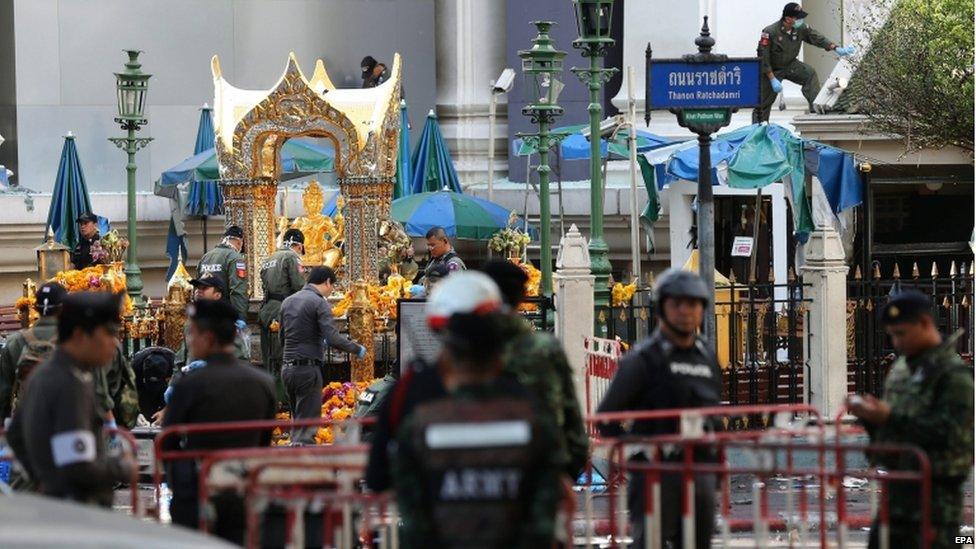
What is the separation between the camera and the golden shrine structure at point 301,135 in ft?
63.1

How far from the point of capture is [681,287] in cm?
935

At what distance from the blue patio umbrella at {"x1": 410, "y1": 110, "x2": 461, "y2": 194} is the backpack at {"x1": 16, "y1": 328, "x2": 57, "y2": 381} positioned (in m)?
13.1

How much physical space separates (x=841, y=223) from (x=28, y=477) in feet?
45.9

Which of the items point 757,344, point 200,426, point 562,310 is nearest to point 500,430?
point 200,426

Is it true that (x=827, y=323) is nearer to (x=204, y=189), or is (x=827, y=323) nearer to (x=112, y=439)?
(x=112, y=439)

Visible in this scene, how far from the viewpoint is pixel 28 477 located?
9.30 m

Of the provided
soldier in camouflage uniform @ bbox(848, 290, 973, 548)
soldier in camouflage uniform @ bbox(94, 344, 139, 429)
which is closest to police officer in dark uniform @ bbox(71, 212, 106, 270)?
soldier in camouflage uniform @ bbox(94, 344, 139, 429)

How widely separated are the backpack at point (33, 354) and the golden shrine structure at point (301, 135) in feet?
25.3

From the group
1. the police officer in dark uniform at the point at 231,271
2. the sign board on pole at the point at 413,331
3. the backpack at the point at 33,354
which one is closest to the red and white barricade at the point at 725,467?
the backpack at the point at 33,354

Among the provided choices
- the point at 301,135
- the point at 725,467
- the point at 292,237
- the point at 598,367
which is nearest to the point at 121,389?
the point at 725,467

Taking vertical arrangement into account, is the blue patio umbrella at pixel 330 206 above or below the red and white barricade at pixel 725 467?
above

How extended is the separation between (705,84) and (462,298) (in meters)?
7.44

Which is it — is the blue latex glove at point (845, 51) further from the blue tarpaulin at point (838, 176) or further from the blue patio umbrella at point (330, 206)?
the blue patio umbrella at point (330, 206)

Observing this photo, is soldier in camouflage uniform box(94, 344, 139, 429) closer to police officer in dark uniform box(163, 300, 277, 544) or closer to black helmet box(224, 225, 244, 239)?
police officer in dark uniform box(163, 300, 277, 544)
